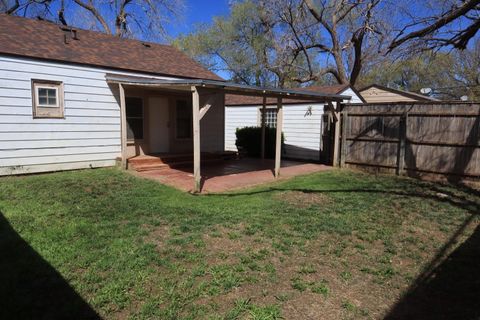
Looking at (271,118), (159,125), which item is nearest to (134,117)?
(159,125)

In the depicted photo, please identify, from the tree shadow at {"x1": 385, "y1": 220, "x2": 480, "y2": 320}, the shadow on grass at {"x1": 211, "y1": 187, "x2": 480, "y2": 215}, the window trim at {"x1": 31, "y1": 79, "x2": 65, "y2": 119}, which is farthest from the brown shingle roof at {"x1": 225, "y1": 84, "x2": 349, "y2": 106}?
the tree shadow at {"x1": 385, "y1": 220, "x2": 480, "y2": 320}

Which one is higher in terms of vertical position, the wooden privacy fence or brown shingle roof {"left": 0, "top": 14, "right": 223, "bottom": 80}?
brown shingle roof {"left": 0, "top": 14, "right": 223, "bottom": 80}

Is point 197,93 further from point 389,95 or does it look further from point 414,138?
point 389,95

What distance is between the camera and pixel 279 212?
567 centimetres

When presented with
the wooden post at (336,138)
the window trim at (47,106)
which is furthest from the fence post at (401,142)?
the window trim at (47,106)

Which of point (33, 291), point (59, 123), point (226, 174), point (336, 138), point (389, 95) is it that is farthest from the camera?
point (389, 95)

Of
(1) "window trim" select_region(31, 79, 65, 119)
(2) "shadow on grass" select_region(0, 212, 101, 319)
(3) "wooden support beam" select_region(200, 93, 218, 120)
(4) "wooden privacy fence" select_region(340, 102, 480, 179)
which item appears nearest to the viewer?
(2) "shadow on grass" select_region(0, 212, 101, 319)

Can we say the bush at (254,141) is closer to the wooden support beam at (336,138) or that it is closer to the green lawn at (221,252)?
the wooden support beam at (336,138)

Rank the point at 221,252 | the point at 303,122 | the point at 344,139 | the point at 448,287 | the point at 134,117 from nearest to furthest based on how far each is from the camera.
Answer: the point at 448,287 → the point at 221,252 → the point at 134,117 → the point at 344,139 → the point at 303,122

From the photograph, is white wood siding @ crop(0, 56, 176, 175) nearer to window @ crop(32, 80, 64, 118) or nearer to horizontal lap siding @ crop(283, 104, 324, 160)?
window @ crop(32, 80, 64, 118)

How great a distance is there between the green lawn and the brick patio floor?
765 mm

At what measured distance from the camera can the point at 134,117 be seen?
32.7 feet

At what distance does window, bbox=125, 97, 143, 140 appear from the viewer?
9.81m

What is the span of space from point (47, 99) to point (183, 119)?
4090 millimetres
